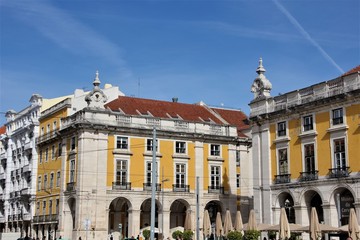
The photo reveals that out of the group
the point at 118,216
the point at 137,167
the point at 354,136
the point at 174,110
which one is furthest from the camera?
the point at 174,110

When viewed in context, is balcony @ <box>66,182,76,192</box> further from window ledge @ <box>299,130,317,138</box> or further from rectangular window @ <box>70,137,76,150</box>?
window ledge @ <box>299,130,317,138</box>

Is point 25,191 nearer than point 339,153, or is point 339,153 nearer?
point 339,153

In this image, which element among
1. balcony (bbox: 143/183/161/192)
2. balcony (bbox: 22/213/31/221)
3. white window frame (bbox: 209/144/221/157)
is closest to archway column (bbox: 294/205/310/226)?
balcony (bbox: 143/183/161/192)

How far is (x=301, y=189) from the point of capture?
140 ft

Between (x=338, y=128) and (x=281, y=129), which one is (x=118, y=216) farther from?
(x=338, y=128)

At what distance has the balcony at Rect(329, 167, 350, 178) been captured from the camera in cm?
3938

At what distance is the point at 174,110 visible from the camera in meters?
64.0

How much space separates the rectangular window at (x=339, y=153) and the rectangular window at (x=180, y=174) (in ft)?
68.0

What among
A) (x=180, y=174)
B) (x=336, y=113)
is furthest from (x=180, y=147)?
(x=336, y=113)

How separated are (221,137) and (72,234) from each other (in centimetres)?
1845

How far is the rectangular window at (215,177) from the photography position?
195 feet

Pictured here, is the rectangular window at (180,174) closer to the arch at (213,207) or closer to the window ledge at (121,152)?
the arch at (213,207)

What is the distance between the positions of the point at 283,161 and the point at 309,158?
2772 millimetres

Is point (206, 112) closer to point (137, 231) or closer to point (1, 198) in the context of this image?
point (137, 231)
